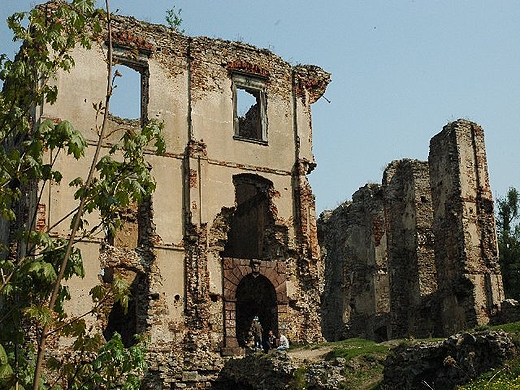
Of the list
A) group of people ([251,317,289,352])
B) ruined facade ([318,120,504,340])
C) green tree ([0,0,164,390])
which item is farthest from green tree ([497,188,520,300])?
green tree ([0,0,164,390])

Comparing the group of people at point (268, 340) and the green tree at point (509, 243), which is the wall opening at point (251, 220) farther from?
the green tree at point (509, 243)

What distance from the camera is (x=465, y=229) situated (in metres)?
23.8

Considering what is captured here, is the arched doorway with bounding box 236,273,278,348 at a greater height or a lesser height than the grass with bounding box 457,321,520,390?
greater

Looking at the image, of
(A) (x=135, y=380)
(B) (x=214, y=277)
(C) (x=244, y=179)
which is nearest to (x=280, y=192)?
(C) (x=244, y=179)

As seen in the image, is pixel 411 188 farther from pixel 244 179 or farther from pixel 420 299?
pixel 244 179

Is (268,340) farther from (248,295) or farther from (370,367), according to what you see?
(370,367)

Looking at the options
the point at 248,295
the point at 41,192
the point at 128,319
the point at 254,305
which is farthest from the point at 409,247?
the point at 41,192

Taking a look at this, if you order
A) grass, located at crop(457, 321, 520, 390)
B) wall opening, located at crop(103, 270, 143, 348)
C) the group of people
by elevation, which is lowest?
grass, located at crop(457, 321, 520, 390)

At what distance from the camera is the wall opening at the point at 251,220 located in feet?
71.7

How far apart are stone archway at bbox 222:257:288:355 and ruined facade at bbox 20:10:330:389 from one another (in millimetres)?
30

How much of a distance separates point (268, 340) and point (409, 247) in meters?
7.69

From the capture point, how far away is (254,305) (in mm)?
22234

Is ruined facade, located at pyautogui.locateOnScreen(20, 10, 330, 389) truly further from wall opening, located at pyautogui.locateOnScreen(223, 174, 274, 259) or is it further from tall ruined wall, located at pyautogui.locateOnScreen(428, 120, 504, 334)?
tall ruined wall, located at pyautogui.locateOnScreen(428, 120, 504, 334)

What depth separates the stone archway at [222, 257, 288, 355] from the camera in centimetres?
2022
